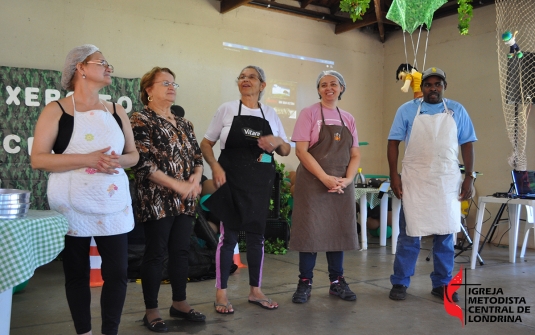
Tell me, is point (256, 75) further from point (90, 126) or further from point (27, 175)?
point (27, 175)

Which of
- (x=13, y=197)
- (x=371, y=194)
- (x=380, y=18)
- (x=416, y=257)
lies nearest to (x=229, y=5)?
(x=380, y=18)

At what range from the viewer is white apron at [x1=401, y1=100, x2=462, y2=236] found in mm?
3537

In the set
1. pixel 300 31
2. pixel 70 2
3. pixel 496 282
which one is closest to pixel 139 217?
pixel 496 282

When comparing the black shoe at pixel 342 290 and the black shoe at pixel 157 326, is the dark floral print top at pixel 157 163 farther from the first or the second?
the black shoe at pixel 342 290

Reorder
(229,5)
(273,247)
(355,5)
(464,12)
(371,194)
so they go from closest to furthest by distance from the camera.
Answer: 1. (355,5)
2. (273,247)
3. (464,12)
4. (371,194)
5. (229,5)

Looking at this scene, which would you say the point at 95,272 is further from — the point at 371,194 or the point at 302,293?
the point at 371,194

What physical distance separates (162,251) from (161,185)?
0.36 meters

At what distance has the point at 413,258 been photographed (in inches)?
144

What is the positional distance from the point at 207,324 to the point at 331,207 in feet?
3.74

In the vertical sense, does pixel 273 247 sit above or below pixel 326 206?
below

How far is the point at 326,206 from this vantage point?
3479mm

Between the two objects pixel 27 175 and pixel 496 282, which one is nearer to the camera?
pixel 496 282

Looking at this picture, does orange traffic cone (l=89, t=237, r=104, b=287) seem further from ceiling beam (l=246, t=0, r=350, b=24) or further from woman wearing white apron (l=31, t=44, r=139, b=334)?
ceiling beam (l=246, t=0, r=350, b=24)

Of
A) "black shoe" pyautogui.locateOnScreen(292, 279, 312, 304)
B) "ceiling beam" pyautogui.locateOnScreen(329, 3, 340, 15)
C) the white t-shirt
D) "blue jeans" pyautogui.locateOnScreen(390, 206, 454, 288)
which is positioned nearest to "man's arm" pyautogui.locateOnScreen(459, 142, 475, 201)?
"blue jeans" pyautogui.locateOnScreen(390, 206, 454, 288)
